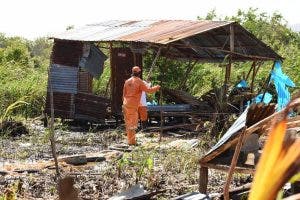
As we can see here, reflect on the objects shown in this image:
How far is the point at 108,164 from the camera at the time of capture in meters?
8.29

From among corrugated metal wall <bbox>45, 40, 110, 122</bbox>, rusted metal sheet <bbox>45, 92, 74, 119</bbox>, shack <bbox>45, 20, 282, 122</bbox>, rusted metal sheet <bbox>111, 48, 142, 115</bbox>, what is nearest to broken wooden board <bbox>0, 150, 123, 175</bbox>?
shack <bbox>45, 20, 282, 122</bbox>

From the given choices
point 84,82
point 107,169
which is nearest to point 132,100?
point 107,169

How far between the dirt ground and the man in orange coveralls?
510 mm

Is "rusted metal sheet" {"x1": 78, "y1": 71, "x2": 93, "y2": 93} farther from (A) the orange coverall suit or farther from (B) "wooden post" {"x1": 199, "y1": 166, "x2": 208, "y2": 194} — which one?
(B) "wooden post" {"x1": 199, "y1": 166, "x2": 208, "y2": 194}

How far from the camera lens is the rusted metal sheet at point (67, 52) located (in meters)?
14.9

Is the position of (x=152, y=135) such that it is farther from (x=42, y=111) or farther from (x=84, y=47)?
(x=42, y=111)

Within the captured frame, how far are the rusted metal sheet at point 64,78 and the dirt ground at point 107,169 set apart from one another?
9.89 ft

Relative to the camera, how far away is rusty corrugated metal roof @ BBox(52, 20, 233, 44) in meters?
12.7

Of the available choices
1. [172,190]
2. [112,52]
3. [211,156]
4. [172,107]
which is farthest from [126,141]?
[211,156]

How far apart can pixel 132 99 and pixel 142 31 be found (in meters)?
3.86

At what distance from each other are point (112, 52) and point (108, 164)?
697 centimetres

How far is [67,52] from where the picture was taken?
1503cm

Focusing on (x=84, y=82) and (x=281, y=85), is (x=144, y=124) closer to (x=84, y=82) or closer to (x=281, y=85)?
(x=84, y=82)

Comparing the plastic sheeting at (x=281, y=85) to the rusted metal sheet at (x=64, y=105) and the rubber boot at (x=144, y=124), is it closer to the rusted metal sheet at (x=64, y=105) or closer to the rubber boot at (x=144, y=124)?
the rubber boot at (x=144, y=124)
